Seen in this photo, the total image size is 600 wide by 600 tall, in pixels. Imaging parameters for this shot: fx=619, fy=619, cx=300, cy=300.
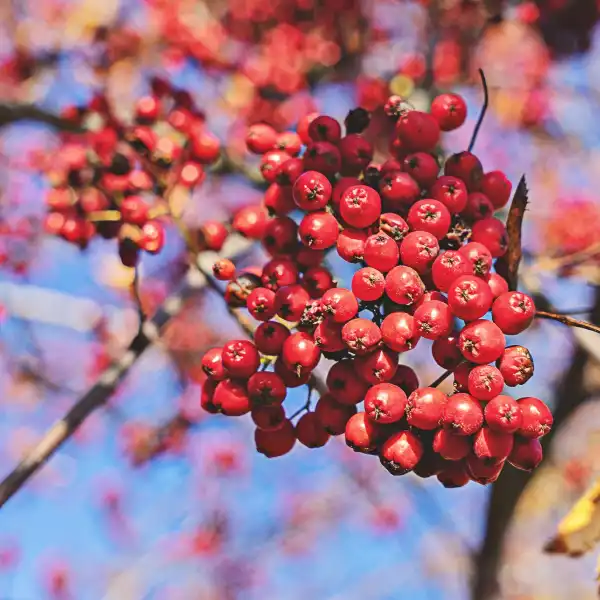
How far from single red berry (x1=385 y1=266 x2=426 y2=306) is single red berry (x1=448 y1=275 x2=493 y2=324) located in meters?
0.08

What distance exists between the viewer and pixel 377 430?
1563mm

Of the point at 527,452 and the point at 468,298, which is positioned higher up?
the point at 468,298

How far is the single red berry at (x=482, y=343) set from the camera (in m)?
1.47

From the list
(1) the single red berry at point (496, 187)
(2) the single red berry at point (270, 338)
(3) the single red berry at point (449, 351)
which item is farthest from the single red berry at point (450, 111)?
(2) the single red berry at point (270, 338)

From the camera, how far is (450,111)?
6.61ft

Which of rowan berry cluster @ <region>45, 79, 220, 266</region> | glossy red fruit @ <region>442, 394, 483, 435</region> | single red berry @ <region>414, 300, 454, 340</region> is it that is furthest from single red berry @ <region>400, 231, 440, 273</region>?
rowan berry cluster @ <region>45, 79, 220, 266</region>

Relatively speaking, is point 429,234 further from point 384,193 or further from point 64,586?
point 64,586

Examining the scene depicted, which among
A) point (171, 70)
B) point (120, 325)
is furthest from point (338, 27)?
point (120, 325)

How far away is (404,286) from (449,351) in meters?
0.21

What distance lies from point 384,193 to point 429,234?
0.21 meters

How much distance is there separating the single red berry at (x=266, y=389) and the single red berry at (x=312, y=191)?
1.61 feet

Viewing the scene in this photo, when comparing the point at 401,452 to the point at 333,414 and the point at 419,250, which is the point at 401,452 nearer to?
the point at 333,414

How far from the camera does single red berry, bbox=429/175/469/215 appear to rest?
1743 millimetres

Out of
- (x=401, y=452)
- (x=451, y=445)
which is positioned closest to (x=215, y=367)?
(x=401, y=452)
